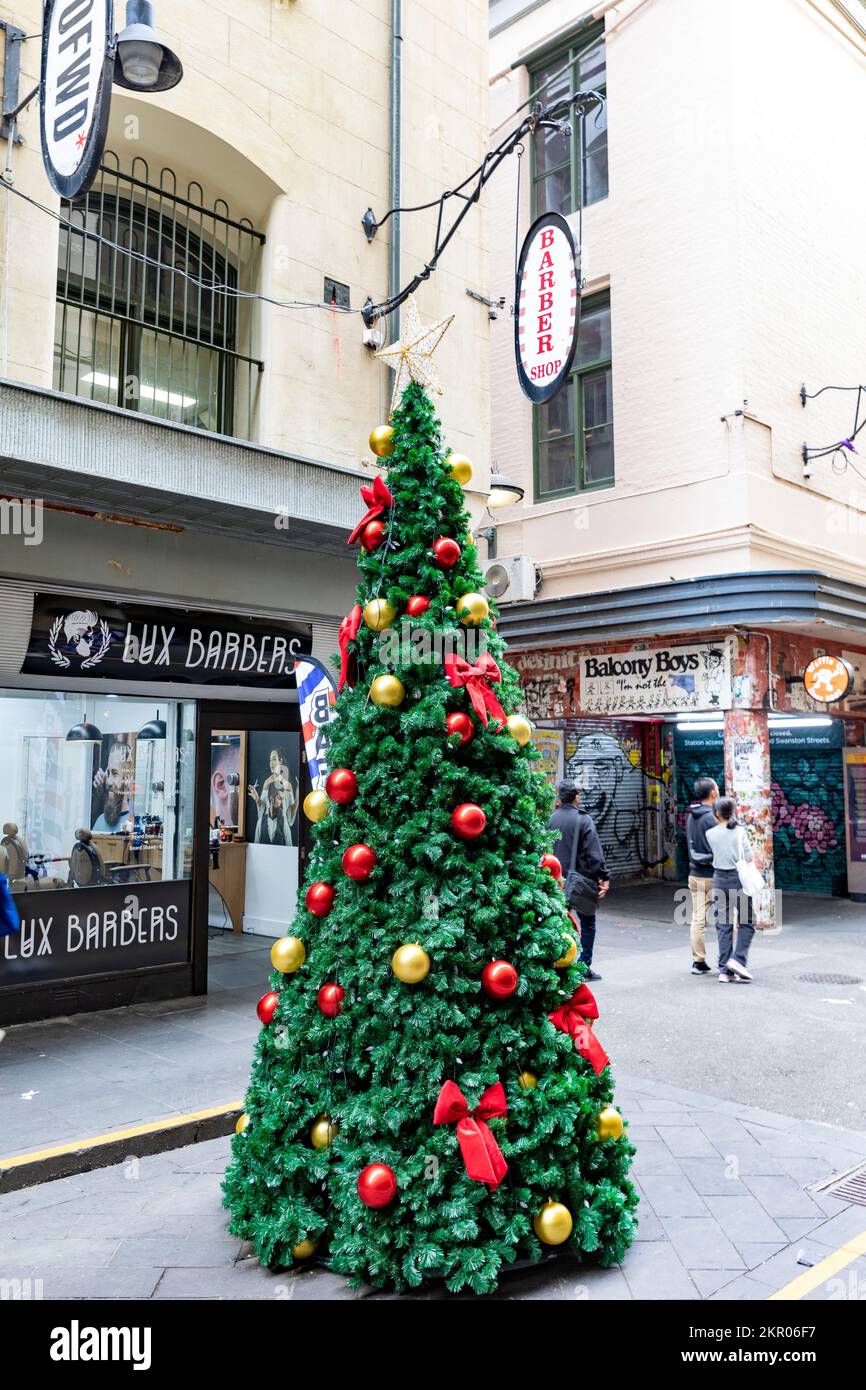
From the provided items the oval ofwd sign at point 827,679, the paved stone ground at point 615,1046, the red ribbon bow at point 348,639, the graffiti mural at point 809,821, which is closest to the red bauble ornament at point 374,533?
the red ribbon bow at point 348,639

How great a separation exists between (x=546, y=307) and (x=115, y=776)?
5.93 m

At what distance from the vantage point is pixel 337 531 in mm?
7711

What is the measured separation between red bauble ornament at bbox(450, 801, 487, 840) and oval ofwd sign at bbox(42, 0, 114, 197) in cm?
385

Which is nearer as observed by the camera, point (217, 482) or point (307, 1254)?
point (307, 1254)

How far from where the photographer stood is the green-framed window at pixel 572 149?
15.8m

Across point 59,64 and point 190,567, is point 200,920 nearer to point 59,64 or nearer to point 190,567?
point 190,567

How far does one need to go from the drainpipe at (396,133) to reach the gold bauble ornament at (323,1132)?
7.12 m

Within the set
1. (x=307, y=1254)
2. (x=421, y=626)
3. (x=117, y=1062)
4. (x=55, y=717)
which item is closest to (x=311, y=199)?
(x=55, y=717)

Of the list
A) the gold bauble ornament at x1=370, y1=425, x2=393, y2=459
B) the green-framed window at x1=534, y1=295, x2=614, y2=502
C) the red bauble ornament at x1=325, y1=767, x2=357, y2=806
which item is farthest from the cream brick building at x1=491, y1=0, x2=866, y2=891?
the red bauble ornament at x1=325, y1=767, x2=357, y2=806

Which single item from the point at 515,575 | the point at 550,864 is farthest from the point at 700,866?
the point at 550,864

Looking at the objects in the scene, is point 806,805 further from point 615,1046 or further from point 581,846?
point 615,1046

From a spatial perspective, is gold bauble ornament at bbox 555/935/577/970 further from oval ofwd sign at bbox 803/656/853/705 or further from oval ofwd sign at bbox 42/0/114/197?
oval ofwd sign at bbox 803/656/853/705

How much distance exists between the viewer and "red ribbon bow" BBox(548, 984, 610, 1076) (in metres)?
3.99
